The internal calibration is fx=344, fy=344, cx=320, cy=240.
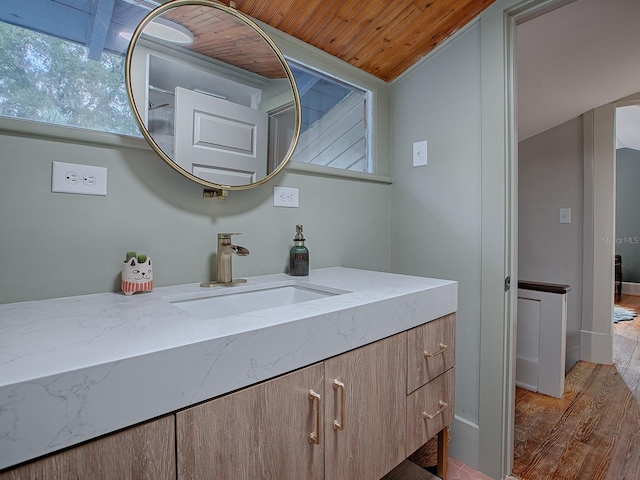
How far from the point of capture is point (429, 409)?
3.77ft

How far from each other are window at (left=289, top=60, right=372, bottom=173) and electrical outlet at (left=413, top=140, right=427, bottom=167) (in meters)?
0.24

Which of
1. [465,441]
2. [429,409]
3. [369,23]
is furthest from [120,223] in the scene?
[465,441]

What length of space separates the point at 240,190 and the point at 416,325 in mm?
782

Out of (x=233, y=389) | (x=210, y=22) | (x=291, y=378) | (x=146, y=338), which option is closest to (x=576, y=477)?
(x=291, y=378)

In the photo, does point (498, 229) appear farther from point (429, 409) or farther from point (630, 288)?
point (630, 288)

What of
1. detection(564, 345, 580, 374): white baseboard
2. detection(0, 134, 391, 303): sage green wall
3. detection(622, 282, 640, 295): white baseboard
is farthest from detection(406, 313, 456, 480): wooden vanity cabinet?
detection(622, 282, 640, 295): white baseboard

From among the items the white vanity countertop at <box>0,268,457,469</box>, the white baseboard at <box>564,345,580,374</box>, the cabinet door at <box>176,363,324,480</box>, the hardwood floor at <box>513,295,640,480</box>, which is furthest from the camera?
the white baseboard at <box>564,345,580,374</box>

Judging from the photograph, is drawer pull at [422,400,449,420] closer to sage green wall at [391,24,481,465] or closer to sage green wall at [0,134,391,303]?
sage green wall at [391,24,481,465]

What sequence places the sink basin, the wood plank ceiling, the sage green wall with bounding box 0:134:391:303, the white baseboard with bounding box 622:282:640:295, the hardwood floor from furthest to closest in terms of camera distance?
the white baseboard with bounding box 622:282:640:295, the hardwood floor, the wood plank ceiling, the sink basin, the sage green wall with bounding box 0:134:391:303

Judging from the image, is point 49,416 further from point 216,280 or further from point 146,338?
point 216,280

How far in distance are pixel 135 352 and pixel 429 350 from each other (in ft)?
2.92

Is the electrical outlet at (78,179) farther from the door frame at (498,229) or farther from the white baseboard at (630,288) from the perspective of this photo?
the white baseboard at (630,288)

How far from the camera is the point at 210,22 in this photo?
1.18m

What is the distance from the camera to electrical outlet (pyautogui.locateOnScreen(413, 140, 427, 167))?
1.72 m
